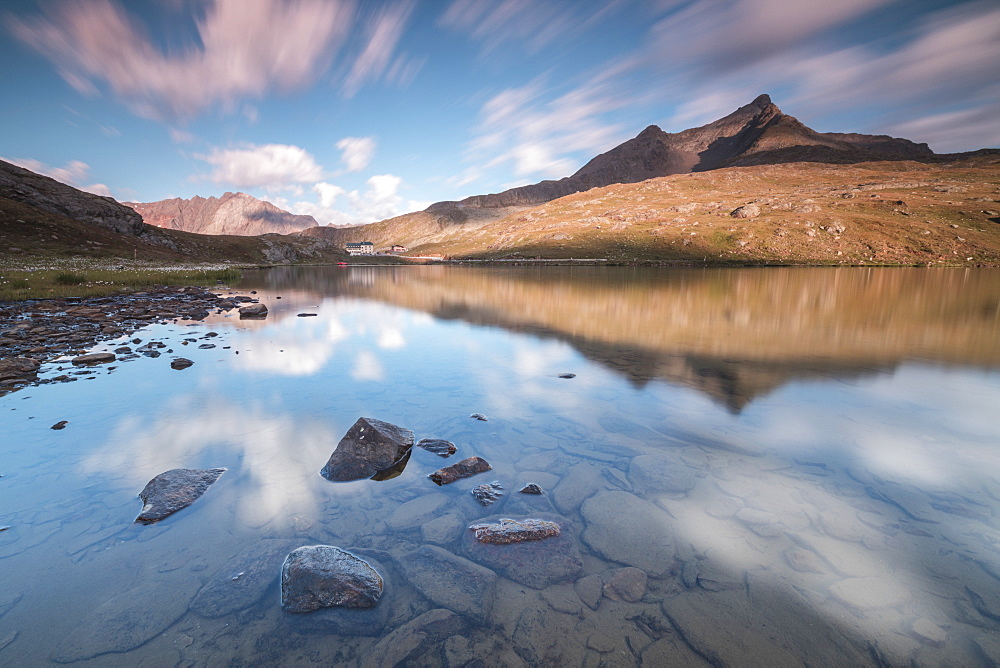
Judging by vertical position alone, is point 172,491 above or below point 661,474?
above

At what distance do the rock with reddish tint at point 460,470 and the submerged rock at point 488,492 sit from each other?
1.80 ft

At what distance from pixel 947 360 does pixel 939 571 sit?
1887 centimetres

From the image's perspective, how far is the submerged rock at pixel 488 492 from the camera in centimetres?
780

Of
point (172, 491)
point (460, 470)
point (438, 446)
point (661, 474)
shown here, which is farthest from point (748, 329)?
point (172, 491)

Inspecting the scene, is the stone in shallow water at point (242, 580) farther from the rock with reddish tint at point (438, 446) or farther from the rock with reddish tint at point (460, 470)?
the rock with reddish tint at point (438, 446)

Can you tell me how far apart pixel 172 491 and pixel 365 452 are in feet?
12.0

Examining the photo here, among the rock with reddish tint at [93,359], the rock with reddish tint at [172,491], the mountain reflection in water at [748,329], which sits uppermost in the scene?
the rock with reddish tint at [93,359]

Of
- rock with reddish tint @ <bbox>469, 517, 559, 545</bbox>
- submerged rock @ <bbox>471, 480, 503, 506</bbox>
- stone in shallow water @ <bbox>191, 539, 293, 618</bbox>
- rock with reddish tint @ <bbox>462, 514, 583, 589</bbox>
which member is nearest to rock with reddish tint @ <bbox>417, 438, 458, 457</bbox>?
submerged rock @ <bbox>471, 480, 503, 506</bbox>

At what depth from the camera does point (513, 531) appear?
6.78 m

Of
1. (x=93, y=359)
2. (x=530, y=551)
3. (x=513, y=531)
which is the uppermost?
(x=93, y=359)

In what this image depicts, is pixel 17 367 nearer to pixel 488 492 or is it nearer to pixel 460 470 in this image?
pixel 460 470

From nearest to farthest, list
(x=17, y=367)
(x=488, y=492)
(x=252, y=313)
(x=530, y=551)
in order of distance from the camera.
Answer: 1. (x=530, y=551)
2. (x=488, y=492)
3. (x=17, y=367)
4. (x=252, y=313)

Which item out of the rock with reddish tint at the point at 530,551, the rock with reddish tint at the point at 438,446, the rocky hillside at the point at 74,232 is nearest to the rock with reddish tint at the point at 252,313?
the rock with reddish tint at the point at 438,446

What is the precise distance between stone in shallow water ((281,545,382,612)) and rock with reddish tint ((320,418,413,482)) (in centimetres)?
258
